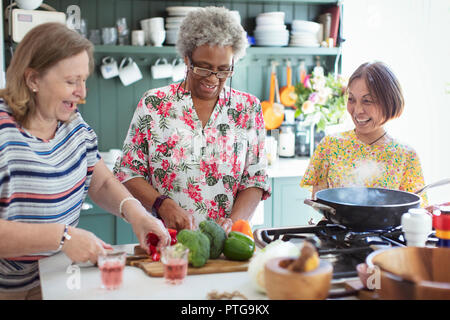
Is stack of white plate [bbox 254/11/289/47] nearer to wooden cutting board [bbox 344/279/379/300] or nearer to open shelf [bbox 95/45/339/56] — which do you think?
open shelf [bbox 95/45/339/56]

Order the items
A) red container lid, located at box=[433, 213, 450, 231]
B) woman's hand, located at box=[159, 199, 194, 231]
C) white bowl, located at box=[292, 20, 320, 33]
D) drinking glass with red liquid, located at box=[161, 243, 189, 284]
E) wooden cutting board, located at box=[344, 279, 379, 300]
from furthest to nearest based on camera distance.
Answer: white bowl, located at box=[292, 20, 320, 33] → woman's hand, located at box=[159, 199, 194, 231] → red container lid, located at box=[433, 213, 450, 231] → drinking glass with red liquid, located at box=[161, 243, 189, 284] → wooden cutting board, located at box=[344, 279, 379, 300]

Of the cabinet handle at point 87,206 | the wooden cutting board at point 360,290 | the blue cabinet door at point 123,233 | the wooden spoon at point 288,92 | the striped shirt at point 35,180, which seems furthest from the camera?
the wooden spoon at point 288,92

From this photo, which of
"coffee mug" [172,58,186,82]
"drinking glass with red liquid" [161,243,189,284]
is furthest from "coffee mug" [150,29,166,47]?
"drinking glass with red liquid" [161,243,189,284]

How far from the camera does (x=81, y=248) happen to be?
1473 millimetres

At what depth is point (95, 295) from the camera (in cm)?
128

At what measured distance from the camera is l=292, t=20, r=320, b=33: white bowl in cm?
415

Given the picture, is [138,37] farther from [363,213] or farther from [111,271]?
[111,271]

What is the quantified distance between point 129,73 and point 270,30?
113 centimetres

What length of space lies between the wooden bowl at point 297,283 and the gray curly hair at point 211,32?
1.12 meters

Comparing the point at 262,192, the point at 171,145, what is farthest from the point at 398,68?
the point at 171,145

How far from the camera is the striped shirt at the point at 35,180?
158cm

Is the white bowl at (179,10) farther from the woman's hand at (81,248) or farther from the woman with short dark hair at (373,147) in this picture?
the woman's hand at (81,248)

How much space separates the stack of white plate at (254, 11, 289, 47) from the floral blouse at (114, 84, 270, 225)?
191cm

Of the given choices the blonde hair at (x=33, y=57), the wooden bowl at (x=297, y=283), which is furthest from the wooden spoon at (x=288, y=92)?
the wooden bowl at (x=297, y=283)
